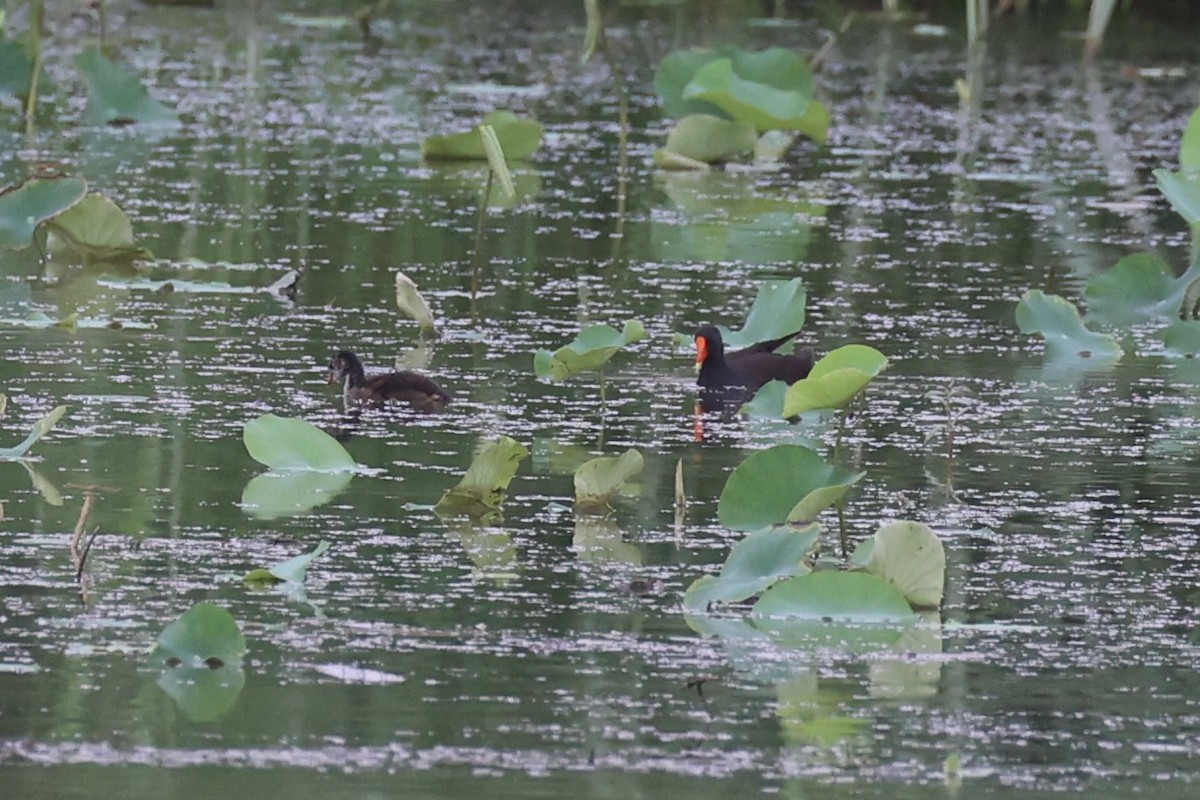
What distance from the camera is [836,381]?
6.11 m

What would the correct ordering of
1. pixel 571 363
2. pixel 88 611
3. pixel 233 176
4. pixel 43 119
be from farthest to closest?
pixel 43 119 → pixel 233 176 → pixel 571 363 → pixel 88 611

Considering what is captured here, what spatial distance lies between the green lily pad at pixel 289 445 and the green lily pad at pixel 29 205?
3.22 metres

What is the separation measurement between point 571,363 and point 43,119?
321 inches

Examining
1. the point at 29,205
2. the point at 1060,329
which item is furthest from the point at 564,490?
the point at 29,205

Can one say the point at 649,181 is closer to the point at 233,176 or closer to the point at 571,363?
the point at 233,176

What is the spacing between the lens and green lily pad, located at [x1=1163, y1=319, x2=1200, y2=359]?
9133mm

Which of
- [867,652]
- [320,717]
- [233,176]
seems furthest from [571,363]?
[233,176]

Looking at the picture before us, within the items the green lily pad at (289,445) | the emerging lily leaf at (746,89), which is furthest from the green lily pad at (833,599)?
the emerging lily leaf at (746,89)

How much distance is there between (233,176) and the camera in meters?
13.0

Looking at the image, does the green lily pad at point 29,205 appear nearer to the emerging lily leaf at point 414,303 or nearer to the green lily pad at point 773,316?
the emerging lily leaf at point 414,303

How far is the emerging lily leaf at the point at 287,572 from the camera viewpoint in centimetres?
554

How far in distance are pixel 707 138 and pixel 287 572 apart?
9.29 m

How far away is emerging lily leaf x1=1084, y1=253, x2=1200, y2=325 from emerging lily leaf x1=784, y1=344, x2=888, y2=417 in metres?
3.62

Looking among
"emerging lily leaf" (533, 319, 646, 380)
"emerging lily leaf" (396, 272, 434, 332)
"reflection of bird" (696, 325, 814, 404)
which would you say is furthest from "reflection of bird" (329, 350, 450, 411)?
"emerging lily leaf" (396, 272, 434, 332)
